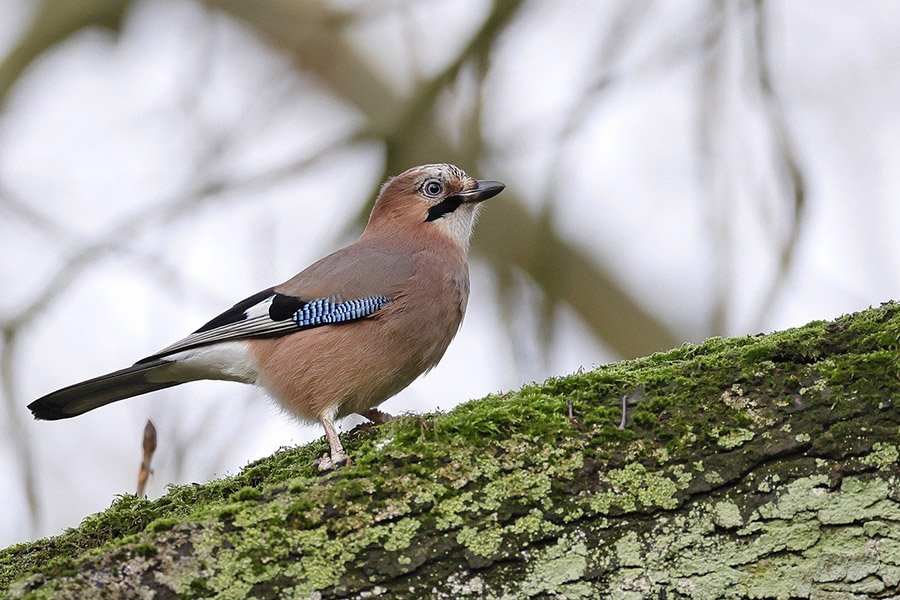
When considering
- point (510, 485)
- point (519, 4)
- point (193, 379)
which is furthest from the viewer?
point (519, 4)

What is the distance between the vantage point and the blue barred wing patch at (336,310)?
5289mm

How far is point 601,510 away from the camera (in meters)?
2.96

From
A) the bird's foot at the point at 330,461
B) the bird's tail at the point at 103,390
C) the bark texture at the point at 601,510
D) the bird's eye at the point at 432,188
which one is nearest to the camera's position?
the bark texture at the point at 601,510

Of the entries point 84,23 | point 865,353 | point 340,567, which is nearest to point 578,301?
point 84,23

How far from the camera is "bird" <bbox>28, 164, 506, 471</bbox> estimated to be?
511cm

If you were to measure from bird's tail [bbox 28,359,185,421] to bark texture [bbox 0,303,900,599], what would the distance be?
221 centimetres

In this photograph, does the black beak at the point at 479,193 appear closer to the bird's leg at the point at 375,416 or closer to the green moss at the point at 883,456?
the bird's leg at the point at 375,416

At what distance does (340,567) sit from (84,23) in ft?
18.9

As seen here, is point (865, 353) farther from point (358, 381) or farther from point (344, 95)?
point (344, 95)

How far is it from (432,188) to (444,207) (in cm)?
17

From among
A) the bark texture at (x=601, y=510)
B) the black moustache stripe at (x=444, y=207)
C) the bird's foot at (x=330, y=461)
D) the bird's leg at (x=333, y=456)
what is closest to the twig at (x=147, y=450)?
the bird's leg at (x=333, y=456)

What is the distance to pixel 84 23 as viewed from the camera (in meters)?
7.31

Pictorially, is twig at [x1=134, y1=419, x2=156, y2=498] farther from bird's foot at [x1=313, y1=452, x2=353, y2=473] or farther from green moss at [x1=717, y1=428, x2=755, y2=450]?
green moss at [x1=717, y1=428, x2=755, y2=450]

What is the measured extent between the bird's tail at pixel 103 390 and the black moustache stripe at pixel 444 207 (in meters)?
1.92
